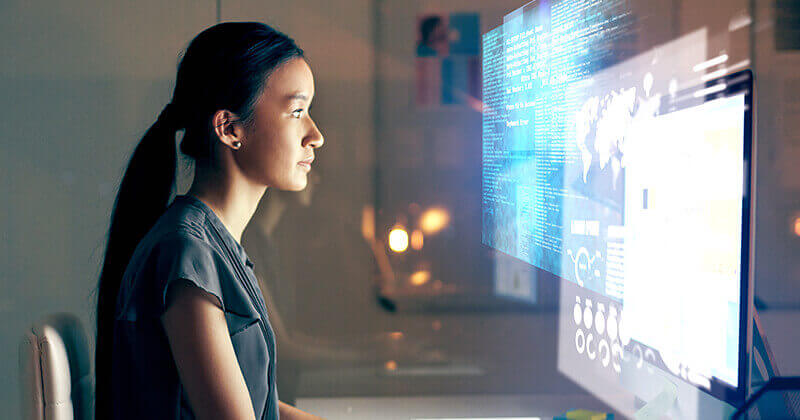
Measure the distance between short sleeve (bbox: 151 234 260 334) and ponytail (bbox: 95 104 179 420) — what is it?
21 cm

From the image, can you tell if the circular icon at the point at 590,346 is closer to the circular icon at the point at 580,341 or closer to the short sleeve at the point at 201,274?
the circular icon at the point at 580,341

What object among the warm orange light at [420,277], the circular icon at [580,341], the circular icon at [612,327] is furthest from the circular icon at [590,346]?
the warm orange light at [420,277]

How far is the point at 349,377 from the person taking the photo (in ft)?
6.59

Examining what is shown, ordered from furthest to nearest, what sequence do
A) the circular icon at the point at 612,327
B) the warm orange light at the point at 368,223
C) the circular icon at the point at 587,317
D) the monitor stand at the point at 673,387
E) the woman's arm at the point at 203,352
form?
1. the warm orange light at the point at 368,223
2. the circular icon at the point at 587,317
3. the circular icon at the point at 612,327
4. the monitor stand at the point at 673,387
5. the woman's arm at the point at 203,352

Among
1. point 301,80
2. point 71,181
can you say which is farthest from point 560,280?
point 71,181

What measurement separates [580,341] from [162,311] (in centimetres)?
139

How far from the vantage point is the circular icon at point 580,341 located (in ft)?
5.97

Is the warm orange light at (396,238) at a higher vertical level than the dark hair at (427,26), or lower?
lower

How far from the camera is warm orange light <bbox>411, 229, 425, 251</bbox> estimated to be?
2020 mm

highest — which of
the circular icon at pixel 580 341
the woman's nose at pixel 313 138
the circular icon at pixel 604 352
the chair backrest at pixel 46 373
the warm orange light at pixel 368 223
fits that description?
the woman's nose at pixel 313 138

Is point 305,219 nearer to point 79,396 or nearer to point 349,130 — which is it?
point 349,130

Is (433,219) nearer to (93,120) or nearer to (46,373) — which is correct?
(93,120)

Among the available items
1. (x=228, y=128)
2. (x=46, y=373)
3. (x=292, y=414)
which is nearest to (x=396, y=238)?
(x=292, y=414)

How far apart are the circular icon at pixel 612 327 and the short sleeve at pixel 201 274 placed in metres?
0.83
